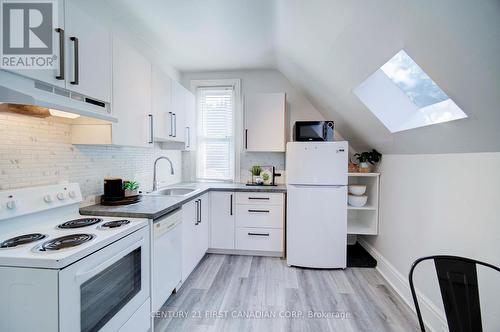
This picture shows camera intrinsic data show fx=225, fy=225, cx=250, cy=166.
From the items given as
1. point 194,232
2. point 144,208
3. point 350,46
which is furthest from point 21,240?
point 350,46

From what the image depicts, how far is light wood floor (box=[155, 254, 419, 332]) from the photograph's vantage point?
69.5 inches

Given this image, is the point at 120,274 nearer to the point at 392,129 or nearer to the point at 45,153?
the point at 45,153

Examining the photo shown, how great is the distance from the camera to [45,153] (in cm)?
146

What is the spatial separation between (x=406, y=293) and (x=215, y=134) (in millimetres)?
2946

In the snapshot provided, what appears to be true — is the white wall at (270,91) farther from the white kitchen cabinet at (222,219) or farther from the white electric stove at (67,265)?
the white electric stove at (67,265)

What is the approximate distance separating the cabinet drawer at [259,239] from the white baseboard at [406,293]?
3.79ft

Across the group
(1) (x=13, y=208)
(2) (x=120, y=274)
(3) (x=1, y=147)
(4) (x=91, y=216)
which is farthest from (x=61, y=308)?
(3) (x=1, y=147)

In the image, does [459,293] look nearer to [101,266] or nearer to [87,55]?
[101,266]

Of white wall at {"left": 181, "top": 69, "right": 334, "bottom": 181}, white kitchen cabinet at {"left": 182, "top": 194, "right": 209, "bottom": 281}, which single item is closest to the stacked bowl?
white wall at {"left": 181, "top": 69, "right": 334, "bottom": 181}

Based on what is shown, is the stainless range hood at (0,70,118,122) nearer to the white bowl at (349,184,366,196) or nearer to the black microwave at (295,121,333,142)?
the black microwave at (295,121,333,142)

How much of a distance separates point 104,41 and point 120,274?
58.1 inches

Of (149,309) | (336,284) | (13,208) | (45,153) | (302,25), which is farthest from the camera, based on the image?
(336,284)

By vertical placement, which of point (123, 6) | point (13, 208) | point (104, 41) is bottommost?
point (13, 208)

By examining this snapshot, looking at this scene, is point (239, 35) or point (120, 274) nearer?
point (120, 274)
